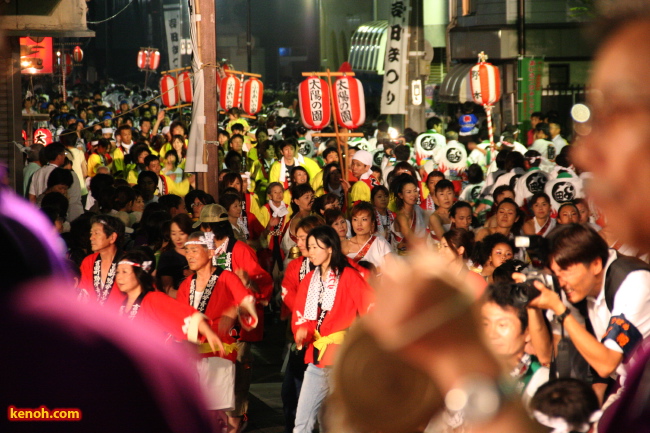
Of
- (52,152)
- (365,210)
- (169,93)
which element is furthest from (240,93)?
(365,210)

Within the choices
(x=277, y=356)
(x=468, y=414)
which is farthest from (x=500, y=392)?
(x=277, y=356)

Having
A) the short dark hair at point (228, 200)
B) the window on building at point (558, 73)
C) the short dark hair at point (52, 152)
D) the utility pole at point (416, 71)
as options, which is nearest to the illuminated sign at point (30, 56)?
the short dark hair at point (52, 152)

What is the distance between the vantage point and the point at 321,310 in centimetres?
635

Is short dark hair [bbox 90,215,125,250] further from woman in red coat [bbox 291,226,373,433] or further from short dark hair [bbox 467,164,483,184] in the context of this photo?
short dark hair [bbox 467,164,483,184]

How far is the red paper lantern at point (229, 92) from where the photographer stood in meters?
24.1

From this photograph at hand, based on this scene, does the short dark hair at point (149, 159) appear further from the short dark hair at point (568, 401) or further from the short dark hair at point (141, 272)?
the short dark hair at point (568, 401)

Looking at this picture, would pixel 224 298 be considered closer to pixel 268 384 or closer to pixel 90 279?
pixel 90 279

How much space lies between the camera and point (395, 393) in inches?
45.8

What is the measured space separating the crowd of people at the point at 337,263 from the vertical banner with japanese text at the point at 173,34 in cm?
1819

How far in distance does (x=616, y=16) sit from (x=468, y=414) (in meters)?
0.57

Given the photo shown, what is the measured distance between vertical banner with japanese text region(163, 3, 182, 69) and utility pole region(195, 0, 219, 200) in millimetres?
22367

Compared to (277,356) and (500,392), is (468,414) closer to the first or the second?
(500,392)

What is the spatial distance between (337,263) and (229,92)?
61.1 feet

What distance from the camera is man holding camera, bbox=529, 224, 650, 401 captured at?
369 centimetres
